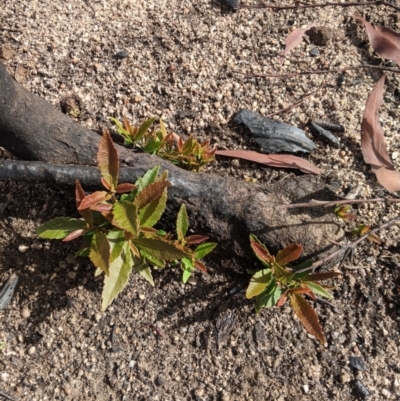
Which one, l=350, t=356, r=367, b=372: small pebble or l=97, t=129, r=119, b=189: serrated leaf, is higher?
l=97, t=129, r=119, b=189: serrated leaf

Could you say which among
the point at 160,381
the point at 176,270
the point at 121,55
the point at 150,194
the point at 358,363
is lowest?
the point at 160,381

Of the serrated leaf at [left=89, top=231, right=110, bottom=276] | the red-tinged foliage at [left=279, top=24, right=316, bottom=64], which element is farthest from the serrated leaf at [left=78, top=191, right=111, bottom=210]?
the red-tinged foliage at [left=279, top=24, right=316, bottom=64]

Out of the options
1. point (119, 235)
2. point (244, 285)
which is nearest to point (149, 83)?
point (119, 235)

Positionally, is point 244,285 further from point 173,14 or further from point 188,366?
point 173,14

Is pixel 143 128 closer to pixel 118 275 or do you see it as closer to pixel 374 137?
pixel 118 275

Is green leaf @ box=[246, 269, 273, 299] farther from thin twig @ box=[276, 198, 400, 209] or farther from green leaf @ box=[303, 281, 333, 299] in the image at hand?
thin twig @ box=[276, 198, 400, 209]

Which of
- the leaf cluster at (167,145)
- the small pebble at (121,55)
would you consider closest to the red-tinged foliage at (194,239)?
the leaf cluster at (167,145)

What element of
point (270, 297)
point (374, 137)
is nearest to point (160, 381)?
point (270, 297)
